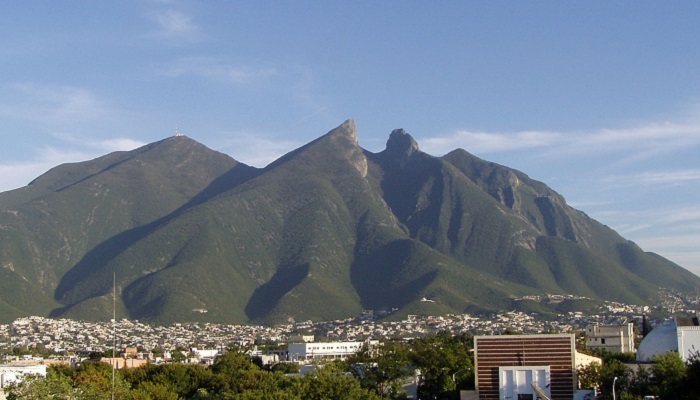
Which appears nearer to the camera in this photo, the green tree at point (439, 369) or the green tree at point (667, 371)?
the green tree at point (667, 371)

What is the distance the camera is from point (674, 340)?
66.4 metres

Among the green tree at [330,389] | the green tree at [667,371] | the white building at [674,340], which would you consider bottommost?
the green tree at [330,389]

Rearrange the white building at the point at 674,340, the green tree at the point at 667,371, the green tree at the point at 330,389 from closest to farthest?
the green tree at the point at 667,371 → the green tree at the point at 330,389 → the white building at the point at 674,340

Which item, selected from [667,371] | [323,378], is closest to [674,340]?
[667,371]

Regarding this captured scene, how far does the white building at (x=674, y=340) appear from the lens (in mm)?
64000

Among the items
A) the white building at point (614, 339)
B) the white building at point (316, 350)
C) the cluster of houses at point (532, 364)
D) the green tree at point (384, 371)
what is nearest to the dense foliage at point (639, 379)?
the cluster of houses at point (532, 364)

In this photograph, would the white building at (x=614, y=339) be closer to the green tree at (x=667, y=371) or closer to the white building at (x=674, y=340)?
the white building at (x=674, y=340)

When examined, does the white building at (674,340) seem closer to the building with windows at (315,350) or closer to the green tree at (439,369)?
the green tree at (439,369)

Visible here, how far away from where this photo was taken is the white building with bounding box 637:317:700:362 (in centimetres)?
6400

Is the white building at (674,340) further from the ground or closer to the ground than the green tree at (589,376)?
further from the ground

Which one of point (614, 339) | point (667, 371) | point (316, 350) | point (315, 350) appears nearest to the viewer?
point (667, 371)

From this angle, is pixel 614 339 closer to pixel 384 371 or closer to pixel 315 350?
pixel 315 350

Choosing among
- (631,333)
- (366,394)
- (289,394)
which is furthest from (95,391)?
(631,333)

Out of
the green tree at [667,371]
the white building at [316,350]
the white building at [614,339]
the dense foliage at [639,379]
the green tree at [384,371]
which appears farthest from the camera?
the white building at [316,350]
